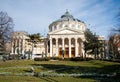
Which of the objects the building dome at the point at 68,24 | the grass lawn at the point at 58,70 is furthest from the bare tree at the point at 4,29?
the building dome at the point at 68,24

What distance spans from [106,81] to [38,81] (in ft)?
15.8

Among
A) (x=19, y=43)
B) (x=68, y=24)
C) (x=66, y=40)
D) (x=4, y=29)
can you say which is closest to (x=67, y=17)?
(x=68, y=24)

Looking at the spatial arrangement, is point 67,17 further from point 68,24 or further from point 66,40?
point 66,40

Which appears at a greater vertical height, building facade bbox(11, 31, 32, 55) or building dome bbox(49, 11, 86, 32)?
building dome bbox(49, 11, 86, 32)

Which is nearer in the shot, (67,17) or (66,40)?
(66,40)

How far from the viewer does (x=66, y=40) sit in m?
86.6

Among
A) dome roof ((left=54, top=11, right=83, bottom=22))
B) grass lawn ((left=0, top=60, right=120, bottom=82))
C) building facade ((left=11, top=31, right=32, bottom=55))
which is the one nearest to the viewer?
grass lawn ((left=0, top=60, right=120, bottom=82))

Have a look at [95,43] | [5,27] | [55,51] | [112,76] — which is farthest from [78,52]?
[112,76]

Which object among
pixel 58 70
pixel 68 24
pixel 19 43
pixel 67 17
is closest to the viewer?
pixel 58 70

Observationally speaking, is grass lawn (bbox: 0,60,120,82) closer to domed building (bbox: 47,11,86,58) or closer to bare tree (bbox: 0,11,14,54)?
bare tree (bbox: 0,11,14,54)

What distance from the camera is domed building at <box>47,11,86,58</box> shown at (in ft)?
269

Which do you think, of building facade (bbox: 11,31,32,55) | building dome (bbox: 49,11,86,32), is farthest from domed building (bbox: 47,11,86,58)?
building facade (bbox: 11,31,32,55)

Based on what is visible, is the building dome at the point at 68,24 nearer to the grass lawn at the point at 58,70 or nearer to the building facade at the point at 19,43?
the building facade at the point at 19,43

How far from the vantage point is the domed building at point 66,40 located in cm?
8194
